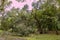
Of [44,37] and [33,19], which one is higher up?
[33,19]

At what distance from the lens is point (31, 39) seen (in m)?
1.65

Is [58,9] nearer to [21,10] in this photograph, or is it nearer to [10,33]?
[21,10]

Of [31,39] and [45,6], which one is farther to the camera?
[45,6]

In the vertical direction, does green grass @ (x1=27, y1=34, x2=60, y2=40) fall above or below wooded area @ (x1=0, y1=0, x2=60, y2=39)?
below

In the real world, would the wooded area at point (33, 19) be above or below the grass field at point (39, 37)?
above

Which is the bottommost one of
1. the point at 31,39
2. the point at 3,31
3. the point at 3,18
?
the point at 31,39

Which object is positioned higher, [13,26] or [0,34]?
[13,26]

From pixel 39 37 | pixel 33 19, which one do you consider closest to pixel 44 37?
pixel 39 37

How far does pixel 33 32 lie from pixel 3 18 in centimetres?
48

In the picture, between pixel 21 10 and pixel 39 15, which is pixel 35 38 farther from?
pixel 21 10

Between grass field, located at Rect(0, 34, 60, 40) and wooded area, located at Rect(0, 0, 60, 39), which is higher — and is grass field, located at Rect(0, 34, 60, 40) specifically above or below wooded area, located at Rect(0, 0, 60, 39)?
below

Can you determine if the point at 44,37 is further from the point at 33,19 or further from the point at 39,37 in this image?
the point at 33,19

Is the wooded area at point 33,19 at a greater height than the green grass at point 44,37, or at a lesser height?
greater

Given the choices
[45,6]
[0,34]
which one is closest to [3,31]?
[0,34]
